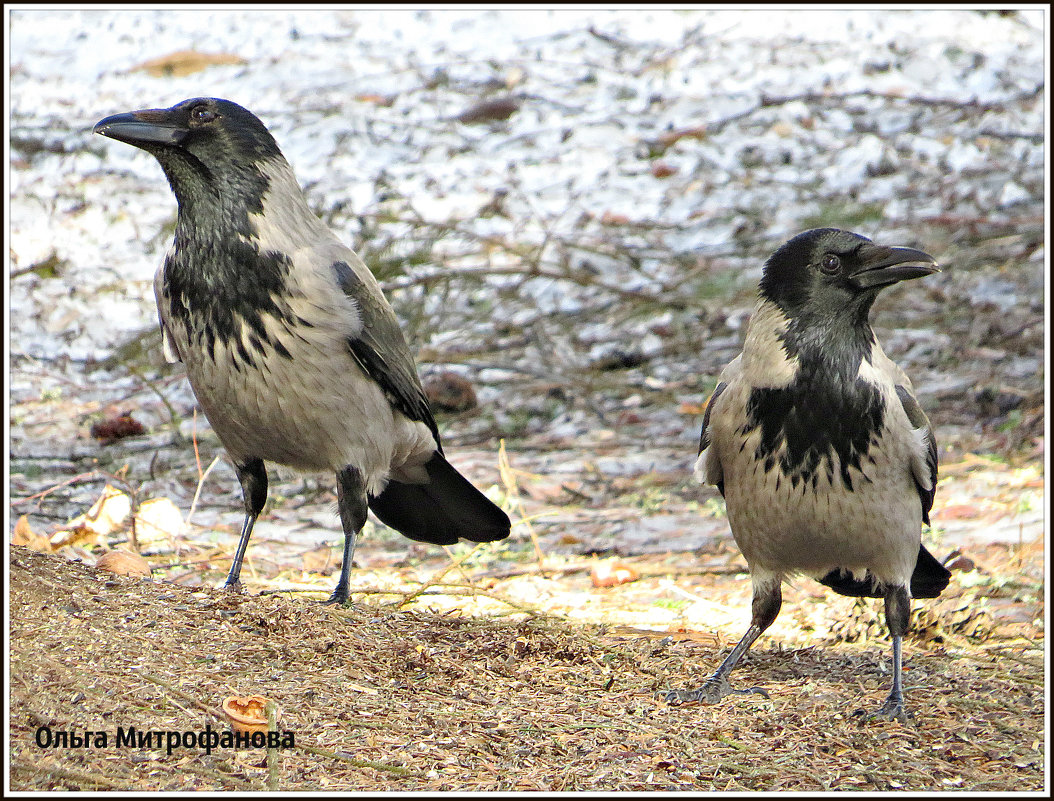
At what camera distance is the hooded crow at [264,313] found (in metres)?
4.21

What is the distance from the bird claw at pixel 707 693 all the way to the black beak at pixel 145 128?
8.49 feet

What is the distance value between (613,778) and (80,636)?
1550 mm

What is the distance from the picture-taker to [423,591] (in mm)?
4477

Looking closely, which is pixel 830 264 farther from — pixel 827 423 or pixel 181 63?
pixel 181 63

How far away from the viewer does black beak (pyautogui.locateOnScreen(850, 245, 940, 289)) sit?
12.5 ft

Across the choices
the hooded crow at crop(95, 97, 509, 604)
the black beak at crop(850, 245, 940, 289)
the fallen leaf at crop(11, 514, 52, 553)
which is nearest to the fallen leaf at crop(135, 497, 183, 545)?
the fallen leaf at crop(11, 514, 52, 553)

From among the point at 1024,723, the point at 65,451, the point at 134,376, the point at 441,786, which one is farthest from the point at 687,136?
the point at 441,786

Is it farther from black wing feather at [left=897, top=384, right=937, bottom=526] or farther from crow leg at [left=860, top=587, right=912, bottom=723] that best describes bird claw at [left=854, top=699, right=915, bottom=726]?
black wing feather at [left=897, top=384, right=937, bottom=526]

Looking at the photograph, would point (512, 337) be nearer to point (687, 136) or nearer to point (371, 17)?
point (687, 136)

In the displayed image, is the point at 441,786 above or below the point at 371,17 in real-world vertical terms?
below

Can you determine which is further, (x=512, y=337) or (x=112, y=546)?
(x=512, y=337)

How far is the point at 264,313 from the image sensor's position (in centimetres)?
420

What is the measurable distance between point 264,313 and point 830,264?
6.39ft

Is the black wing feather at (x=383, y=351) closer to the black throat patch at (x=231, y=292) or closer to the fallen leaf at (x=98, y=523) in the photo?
the black throat patch at (x=231, y=292)
